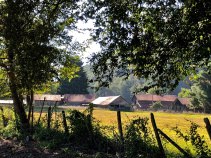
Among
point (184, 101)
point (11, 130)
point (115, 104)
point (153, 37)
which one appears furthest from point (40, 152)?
point (184, 101)

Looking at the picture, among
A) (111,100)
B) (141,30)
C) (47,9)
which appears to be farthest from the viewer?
(111,100)

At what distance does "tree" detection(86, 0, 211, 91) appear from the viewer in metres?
5.15

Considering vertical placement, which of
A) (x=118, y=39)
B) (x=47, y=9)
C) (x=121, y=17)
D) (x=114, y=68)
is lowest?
(x=114, y=68)

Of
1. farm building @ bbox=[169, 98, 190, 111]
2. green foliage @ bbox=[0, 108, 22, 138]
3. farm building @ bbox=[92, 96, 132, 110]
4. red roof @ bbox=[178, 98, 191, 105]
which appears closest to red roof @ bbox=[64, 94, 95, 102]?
farm building @ bbox=[92, 96, 132, 110]

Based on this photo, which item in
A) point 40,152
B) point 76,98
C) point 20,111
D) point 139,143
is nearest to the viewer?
point 139,143

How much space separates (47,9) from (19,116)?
696 cm

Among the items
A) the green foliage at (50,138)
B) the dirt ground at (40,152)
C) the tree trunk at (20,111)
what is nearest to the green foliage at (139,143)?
the dirt ground at (40,152)

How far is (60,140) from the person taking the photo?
358 inches

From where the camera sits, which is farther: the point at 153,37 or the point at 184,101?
the point at 184,101

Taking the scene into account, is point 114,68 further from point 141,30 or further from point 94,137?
point 94,137

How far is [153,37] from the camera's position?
5.85m

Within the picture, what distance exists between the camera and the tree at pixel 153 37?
5148 millimetres

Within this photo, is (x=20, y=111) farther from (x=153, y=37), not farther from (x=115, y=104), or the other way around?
(x=115, y=104)

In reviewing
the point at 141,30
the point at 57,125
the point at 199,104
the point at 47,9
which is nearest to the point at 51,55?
the point at 47,9
